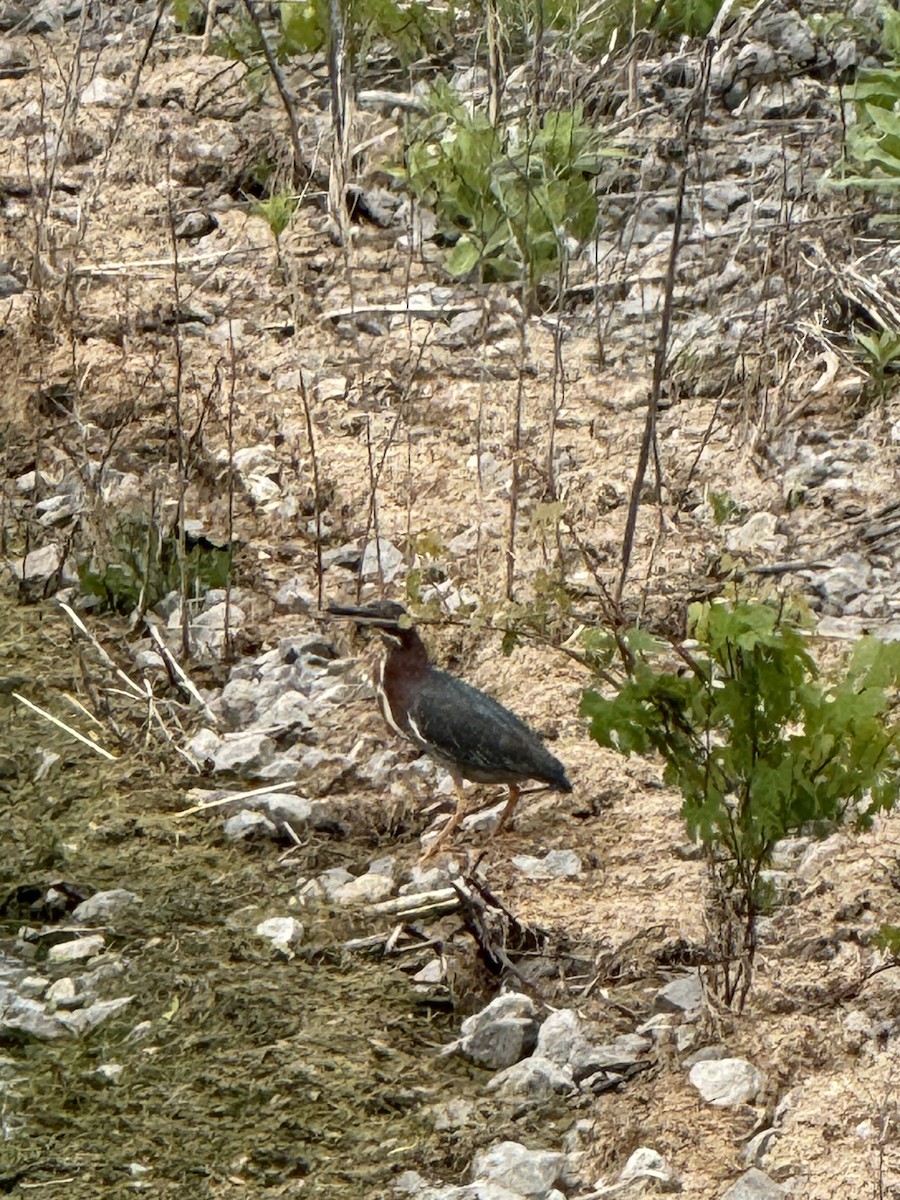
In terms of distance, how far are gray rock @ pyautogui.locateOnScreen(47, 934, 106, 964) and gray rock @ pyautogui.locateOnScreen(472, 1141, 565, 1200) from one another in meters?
1.28

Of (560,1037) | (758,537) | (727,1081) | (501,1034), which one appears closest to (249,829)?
(501,1034)

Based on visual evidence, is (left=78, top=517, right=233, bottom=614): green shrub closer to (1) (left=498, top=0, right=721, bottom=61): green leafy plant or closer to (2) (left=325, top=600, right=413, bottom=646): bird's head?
(2) (left=325, top=600, right=413, bottom=646): bird's head

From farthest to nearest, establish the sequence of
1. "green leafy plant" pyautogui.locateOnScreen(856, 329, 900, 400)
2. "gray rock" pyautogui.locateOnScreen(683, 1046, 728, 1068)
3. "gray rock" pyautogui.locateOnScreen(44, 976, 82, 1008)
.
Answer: "green leafy plant" pyautogui.locateOnScreen(856, 329, 900, 400), "gray rock" pyautogui.locateOnScreen(44, 976, 82, 1008), "gray rock" pyautogui.locateOnScreen(683, 1046, 728, 1068)

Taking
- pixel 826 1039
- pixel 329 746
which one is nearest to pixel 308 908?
pixel 329 746

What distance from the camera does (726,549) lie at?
634 centimetres

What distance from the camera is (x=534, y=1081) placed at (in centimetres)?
420

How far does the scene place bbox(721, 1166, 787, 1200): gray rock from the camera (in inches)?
148

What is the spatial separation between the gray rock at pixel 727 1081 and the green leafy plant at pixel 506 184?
3.14 m

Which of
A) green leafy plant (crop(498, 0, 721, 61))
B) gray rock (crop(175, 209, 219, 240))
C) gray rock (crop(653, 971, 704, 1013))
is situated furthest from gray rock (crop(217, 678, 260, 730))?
green leafy plant (crop(498, 0, 721, 61))

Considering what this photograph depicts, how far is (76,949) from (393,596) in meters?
1.82

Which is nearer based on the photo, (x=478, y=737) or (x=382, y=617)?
(x=478, y=737)

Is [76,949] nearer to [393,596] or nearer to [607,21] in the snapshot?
[393,596]

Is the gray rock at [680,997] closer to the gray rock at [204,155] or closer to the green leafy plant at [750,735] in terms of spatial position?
the green leafy plant at [750,735]

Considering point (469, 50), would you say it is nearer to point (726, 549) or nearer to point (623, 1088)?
point (726, 549)
